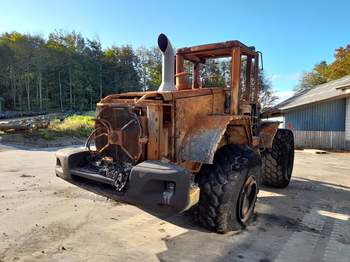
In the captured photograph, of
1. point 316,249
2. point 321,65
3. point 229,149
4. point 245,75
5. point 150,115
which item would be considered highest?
point 321,65

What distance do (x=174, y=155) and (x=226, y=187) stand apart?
674 millimetres

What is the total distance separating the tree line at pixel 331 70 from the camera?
32.1 metres

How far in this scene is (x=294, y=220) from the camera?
456 centimetres

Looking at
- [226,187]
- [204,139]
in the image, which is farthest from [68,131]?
[226,187]

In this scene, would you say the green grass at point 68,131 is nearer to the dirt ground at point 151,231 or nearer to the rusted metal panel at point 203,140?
the dirt ground at point 151,231

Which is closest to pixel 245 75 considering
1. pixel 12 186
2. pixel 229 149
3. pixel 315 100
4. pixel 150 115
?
pixel 229 149

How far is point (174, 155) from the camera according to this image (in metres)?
3.75

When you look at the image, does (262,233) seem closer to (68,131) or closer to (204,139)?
(204,139)

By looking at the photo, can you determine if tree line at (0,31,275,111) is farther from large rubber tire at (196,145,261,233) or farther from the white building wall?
large rubber tire at (196,145,261,233)

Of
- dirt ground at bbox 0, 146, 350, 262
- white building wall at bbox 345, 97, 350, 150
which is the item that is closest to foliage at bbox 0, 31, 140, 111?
white building wall at bbox 345, 97, 350, 150

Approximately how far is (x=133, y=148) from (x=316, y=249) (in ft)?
7.52

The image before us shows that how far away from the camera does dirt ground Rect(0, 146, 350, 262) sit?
341 centimetres

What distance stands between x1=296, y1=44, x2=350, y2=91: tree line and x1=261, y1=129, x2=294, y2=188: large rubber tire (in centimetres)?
2921

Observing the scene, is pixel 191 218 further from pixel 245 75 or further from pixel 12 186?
pixel 12 186
